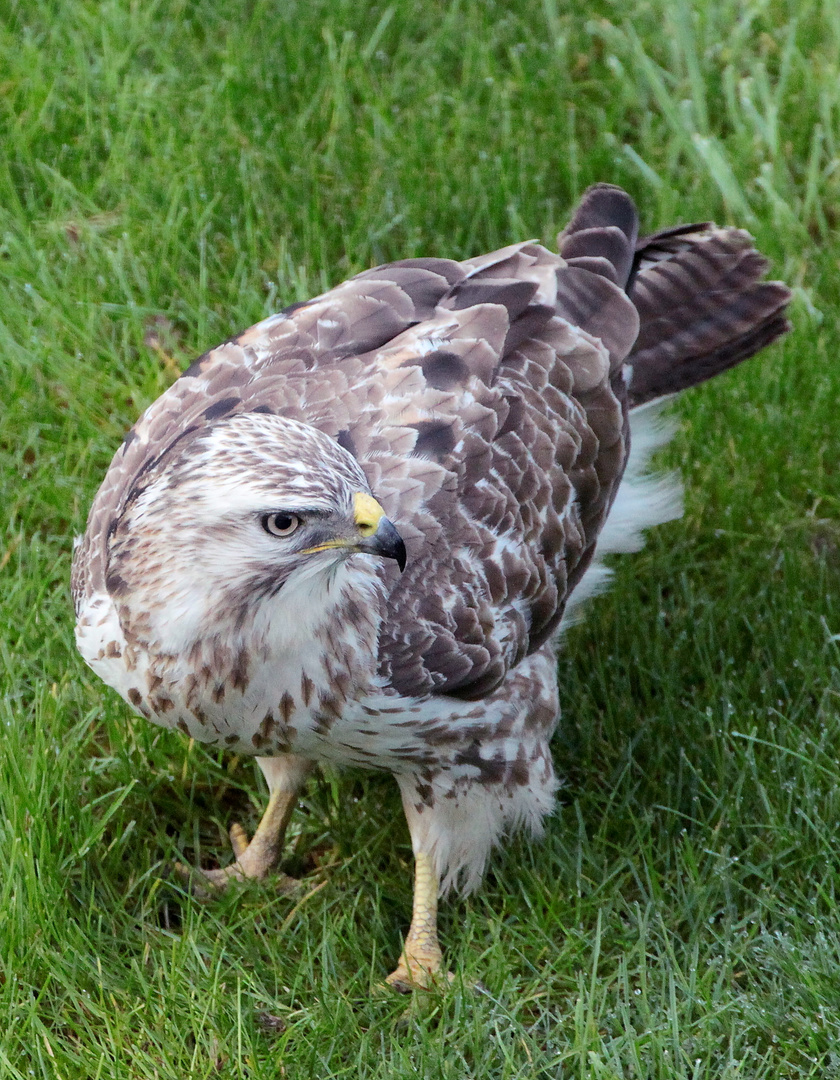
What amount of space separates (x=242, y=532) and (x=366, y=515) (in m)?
0.26

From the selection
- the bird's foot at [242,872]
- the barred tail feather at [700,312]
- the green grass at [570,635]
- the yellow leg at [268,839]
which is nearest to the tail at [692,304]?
the barred tail feather at [700,312]

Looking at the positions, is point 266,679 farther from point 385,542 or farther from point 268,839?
point 268,839

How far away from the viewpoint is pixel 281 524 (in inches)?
119

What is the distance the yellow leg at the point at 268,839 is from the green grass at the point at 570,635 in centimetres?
10

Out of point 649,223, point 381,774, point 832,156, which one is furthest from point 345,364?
point 832,156

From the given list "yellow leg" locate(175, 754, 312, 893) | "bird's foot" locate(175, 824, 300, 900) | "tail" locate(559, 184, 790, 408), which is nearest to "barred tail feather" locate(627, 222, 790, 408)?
"tail" locate(559, 184, 790, 408)

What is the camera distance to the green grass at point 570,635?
3588 millimetres

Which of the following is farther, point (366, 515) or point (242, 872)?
point (242, 872)

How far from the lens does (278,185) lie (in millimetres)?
5590

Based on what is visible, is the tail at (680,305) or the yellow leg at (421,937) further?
the tail at (680,305)

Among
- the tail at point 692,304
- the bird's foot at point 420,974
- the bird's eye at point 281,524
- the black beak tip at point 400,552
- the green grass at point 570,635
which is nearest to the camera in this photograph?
the bird's eye at point 281,524

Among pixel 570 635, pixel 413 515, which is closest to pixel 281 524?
pixel 413 515

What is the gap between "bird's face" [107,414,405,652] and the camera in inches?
118

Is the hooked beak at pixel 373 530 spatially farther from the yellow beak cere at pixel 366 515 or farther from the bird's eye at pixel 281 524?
the bird's eye at pixel 281 524
